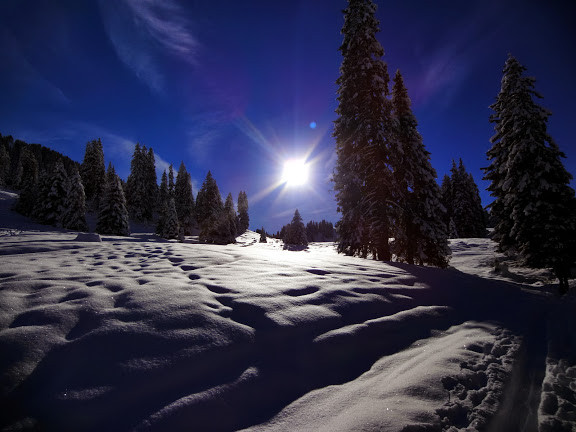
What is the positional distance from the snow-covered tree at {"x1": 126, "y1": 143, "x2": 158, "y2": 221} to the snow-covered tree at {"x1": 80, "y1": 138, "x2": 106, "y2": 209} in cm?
520

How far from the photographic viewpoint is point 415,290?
18.8 ft

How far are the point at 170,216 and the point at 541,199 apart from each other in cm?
4439

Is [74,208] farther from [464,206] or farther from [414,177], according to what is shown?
[464,206]

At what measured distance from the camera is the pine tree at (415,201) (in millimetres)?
13211

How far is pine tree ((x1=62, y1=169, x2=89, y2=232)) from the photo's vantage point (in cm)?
3238

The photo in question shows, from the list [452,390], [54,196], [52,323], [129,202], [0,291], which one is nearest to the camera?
[452,390]

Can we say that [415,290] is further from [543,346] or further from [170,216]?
[170,216]

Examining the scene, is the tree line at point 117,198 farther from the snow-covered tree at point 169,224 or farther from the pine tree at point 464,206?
the pine tree at point 464,206

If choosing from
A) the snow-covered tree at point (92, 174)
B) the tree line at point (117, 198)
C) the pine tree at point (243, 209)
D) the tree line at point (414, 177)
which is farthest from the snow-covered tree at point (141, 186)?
the tree line at point (414, 177)

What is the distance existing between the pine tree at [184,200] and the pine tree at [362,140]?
167 ft

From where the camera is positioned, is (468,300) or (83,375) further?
(468,300)

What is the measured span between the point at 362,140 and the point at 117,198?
1417 inches

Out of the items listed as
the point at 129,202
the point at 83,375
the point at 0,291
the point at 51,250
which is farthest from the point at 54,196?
the point at 83,375

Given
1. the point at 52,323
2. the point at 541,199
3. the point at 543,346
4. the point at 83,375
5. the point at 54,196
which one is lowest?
the point at 543,346
